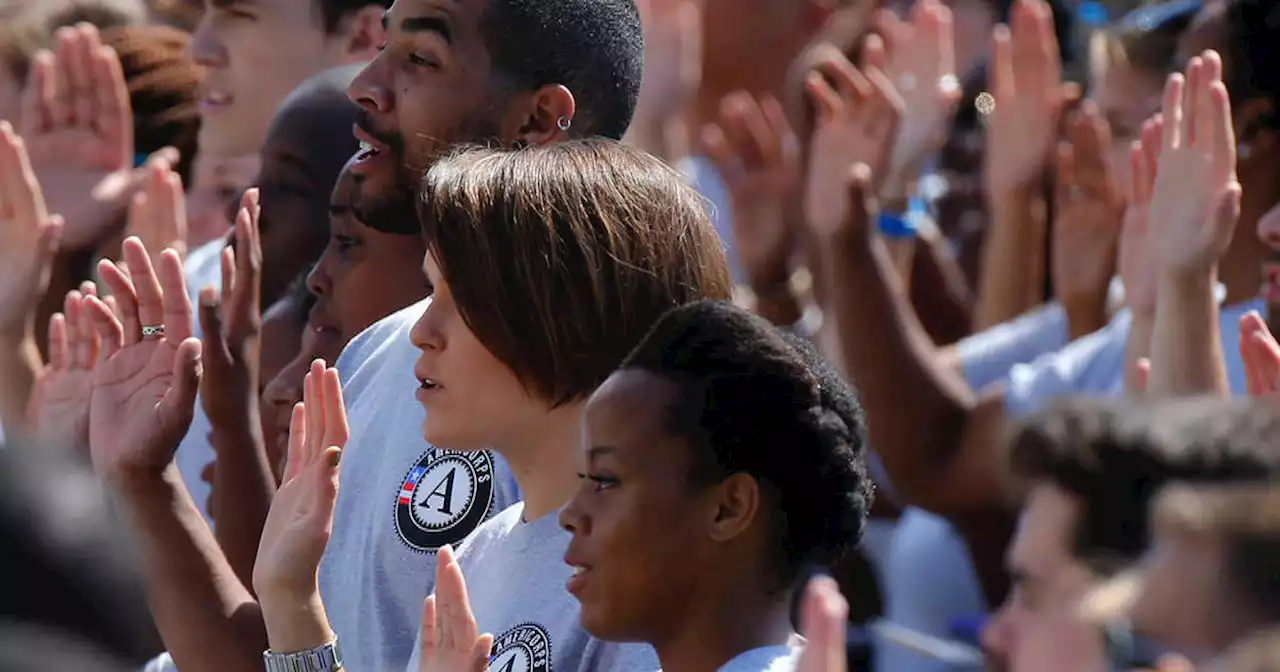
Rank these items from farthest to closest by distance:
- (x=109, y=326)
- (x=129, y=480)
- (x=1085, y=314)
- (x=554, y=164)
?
(x=1085, y=314) < (x=109, y=326) < (x=129, y=480) < (x=554, y=164)

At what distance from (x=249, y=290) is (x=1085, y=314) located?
2.03 m

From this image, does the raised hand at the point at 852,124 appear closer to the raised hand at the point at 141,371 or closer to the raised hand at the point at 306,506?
the raised hand at the point at 141,371

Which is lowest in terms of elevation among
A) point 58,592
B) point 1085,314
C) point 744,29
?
point 744,29

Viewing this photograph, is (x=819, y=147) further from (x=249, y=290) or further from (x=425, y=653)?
(x=425, y=653)

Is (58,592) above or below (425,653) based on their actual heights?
above

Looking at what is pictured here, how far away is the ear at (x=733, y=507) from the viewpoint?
241 cm

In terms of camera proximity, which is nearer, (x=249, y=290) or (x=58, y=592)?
(x=58, y=592)

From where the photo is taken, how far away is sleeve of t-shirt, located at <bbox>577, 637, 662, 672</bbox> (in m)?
2.52

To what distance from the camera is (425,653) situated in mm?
2367

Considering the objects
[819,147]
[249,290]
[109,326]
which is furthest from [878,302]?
[109,326]

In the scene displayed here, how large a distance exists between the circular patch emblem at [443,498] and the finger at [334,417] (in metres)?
0.21

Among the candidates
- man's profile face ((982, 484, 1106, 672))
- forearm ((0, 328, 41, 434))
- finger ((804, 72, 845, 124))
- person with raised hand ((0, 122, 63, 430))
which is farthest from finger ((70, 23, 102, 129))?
man's profile face ((982, 484, 1106, 672))

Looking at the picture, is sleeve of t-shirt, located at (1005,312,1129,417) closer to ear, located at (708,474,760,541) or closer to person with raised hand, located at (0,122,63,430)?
ear, located at (708,474,760,541)

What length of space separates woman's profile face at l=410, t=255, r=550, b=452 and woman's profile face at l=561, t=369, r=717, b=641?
0.71 ft
